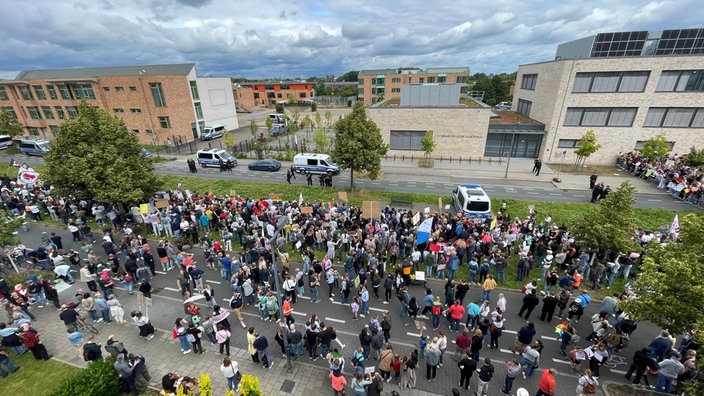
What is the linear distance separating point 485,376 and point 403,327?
382 centimetres

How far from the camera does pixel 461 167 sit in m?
34.8

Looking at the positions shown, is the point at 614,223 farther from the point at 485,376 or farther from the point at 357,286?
the point at 357,286

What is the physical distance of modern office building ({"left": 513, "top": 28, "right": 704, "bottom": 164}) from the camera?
96.6 feet

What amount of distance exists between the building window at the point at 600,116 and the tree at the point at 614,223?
23996 mm

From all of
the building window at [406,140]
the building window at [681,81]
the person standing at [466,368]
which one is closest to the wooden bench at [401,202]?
the building window at [406,140]

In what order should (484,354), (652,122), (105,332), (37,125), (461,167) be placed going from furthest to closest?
(37,125) → (461,167) → (652,122) → (105,332) → (484,354)

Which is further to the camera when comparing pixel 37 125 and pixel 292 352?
pixel 37 125

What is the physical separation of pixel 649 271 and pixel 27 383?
19866mm

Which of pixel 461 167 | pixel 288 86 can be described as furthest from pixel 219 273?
pixel 288 86

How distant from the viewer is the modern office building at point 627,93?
29.4 m

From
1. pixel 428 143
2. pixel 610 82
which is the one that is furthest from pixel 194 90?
pixel 610 82

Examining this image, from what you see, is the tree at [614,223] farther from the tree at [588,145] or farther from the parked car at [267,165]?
the parked car at [267,165]

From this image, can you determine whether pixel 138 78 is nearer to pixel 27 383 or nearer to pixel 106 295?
pixel 106 295

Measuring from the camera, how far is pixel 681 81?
29.5 meters
